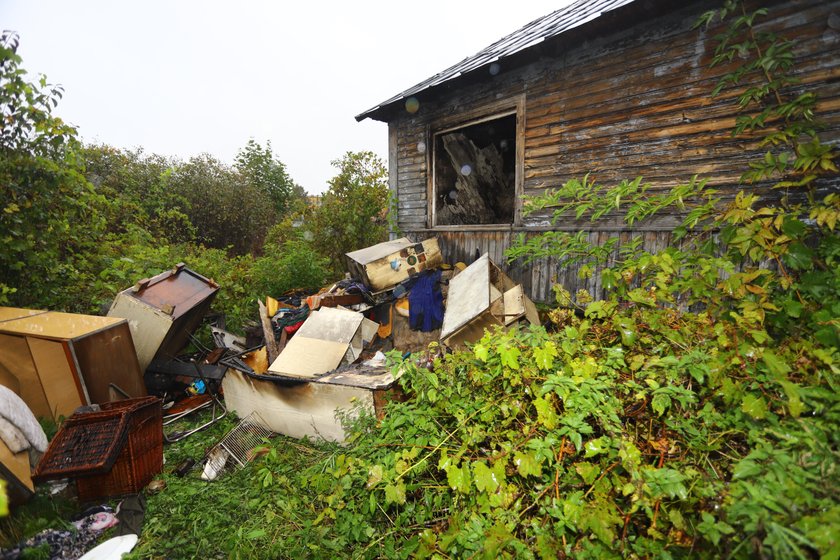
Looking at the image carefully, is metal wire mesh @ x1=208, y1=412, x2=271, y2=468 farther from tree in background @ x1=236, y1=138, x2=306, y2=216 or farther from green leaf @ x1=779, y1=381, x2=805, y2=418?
tree in background @ x1=236, y1=138, x2=306, y2=216

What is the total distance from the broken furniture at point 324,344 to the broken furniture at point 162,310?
1590mm

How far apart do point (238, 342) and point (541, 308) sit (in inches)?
182

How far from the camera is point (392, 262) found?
17.8 ft

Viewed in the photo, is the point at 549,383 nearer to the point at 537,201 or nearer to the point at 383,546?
the point at 383,546

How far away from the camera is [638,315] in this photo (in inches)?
97.3

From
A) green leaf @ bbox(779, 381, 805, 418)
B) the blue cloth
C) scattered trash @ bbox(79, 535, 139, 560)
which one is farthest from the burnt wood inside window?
scattered trash @ bbox(79, 535, 139, 560)

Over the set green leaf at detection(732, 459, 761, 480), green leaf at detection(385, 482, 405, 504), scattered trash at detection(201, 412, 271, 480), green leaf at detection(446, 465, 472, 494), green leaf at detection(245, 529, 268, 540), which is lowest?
scattered trash at detection(201, 412, 271, 480)

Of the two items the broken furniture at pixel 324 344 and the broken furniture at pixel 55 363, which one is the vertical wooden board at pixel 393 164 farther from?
the broken furniture at pixel 55 363

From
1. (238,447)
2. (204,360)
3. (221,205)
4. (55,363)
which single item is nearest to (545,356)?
(238,447)

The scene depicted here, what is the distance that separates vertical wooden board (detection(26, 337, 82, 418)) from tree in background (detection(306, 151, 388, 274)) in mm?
5895

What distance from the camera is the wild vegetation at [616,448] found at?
138 cm

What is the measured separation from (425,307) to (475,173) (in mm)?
3635

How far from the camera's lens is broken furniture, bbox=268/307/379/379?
3.86m

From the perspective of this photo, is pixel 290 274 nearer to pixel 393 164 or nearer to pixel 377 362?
pixel 393 164
